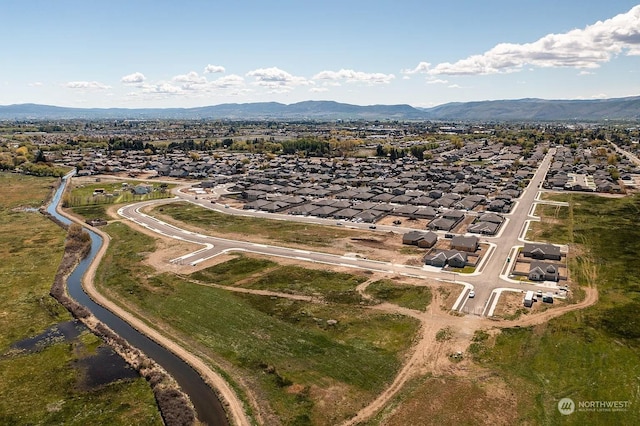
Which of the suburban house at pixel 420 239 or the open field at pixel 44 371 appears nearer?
the open field at pixel 44 371

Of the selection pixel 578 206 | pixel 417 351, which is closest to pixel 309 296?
pixel 417 351

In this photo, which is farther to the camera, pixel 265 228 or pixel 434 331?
pixel 265 228

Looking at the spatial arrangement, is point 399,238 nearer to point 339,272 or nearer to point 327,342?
point 339,272

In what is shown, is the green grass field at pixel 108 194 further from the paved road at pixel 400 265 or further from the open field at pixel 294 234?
the open field at pixel 294 234

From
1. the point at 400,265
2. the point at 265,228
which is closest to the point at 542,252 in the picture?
the point at 400,265

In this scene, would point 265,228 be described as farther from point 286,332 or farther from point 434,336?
point 434,336

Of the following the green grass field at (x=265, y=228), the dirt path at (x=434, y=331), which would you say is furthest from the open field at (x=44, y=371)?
the green grass field at (x=265, y=228)

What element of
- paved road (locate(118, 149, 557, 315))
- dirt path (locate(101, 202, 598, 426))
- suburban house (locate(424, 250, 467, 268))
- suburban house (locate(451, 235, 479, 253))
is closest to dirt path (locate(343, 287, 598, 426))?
dirt path (locate(101, 202, 598, 426))
